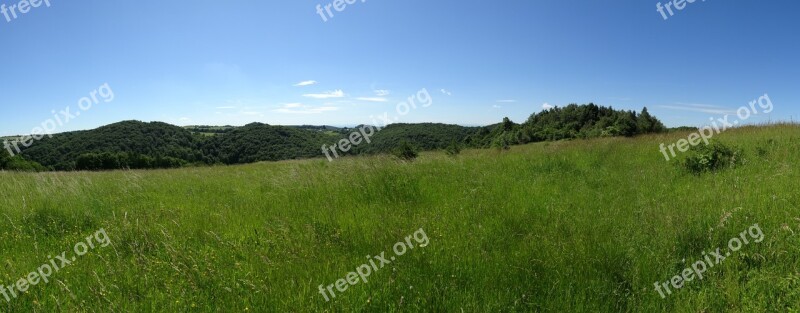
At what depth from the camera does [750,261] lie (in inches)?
129

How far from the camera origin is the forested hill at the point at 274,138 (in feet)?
255

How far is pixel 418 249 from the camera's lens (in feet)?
11.7

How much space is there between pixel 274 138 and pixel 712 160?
14074 centimetres

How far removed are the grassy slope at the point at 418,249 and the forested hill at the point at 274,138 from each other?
5729cm

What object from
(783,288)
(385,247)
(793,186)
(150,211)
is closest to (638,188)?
(793,186)

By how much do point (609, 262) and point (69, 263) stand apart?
5016 millimetres
